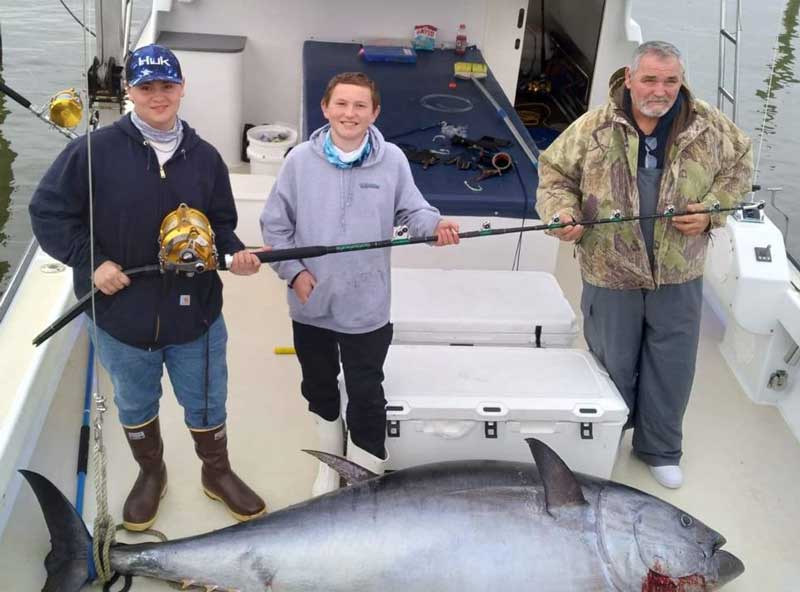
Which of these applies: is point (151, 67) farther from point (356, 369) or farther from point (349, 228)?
point (356, 369)

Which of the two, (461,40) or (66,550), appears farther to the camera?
(461,40)

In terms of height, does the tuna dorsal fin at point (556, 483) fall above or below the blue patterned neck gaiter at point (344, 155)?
below

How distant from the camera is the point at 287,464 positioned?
3.11m

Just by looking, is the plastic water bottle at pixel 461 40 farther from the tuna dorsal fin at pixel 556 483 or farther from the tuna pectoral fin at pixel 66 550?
the tuna pectoral fin at pixel 66 550

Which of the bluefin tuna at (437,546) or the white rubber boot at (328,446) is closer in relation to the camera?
the bluefin tuna at (437,546)

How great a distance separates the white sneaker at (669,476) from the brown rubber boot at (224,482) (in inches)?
59.8

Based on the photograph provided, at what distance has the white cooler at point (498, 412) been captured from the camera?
8.91ft

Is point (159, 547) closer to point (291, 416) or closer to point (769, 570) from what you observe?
point (291, 416)

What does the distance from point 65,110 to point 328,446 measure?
5.59 feet

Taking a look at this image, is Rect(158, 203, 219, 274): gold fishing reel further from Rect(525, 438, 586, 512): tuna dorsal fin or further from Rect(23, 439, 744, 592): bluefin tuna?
Answer: Rect(525, 438, 586, 512): tuna dorsal fin

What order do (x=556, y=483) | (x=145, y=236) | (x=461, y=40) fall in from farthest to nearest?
(x=461, y=40) → (x=556, y=483) → (x=145, y=236)

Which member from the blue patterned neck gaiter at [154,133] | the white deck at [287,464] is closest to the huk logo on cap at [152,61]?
the blue patterned neck gaiter at [154,133]

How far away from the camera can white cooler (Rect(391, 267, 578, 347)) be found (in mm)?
3121

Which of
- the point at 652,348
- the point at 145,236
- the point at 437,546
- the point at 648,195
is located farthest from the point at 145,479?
the point at 648,195
